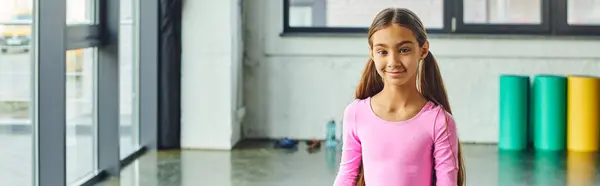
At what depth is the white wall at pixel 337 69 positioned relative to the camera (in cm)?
713

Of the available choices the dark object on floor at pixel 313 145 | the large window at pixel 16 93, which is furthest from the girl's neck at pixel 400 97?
the dark object on floor at pixel 313 145

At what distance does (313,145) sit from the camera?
271 inches

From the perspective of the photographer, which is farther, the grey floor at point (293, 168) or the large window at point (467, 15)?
the large window at point (467, 15)

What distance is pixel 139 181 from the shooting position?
5.36 metres

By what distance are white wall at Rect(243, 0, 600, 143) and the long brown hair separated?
17.3 ft

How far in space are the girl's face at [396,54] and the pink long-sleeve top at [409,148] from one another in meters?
0.08

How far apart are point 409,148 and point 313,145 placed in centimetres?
512

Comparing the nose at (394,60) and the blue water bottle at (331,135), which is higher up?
the nose at (394,60)

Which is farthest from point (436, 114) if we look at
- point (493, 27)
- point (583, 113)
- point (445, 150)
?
point (493, 27)

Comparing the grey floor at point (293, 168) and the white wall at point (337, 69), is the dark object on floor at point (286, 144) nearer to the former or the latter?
the grey floor at point (293, 168)

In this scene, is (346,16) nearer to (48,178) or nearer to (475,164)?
(475,164)

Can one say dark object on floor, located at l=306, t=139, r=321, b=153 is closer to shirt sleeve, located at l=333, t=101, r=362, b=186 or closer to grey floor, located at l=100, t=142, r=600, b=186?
grey floor, located at l=100, t=142, r=600, b=186

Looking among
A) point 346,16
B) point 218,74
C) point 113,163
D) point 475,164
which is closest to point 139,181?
point 113,163

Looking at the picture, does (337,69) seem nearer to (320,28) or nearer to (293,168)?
(320,28)
